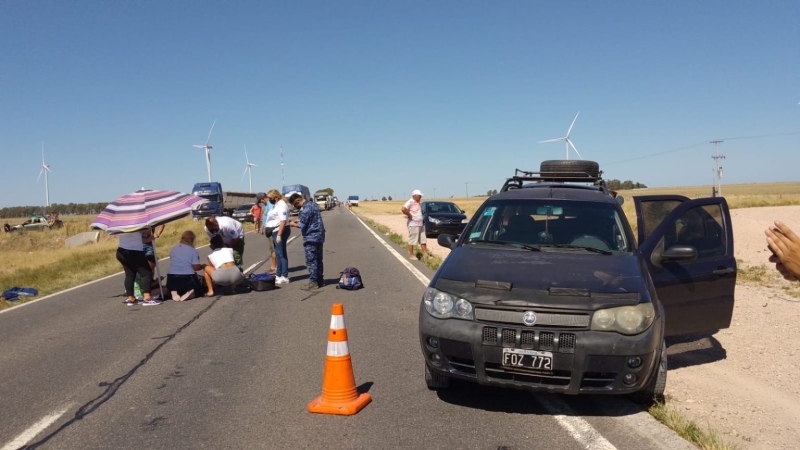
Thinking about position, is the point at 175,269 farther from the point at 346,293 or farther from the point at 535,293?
the point at 535,293

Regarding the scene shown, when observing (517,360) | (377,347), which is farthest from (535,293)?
(377,347)

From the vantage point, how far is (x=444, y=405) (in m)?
4.76

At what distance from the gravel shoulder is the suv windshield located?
1.38m

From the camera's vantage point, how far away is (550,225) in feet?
19.1

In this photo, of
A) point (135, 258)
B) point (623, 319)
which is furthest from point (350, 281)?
point (623, 319)

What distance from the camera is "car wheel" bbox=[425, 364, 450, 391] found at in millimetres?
4871

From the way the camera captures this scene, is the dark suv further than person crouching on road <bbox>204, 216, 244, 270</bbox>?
No

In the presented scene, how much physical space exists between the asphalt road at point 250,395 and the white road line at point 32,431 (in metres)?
0.01

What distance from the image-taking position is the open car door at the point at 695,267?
546 centimetres

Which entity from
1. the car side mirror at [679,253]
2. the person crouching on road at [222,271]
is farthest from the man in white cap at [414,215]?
the car side mirror at [679,253]

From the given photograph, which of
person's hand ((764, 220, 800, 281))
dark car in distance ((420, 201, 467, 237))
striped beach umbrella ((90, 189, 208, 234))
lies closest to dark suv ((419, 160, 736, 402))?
person's hand ((764, 220, 800, 281))

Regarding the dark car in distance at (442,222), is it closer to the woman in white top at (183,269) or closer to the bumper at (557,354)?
the woman in white top at (183,269)

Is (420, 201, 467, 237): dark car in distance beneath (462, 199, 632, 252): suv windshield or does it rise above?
beneath

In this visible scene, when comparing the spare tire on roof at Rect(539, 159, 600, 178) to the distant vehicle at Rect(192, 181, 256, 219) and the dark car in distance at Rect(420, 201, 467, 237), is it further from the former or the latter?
the distant vehicle at Rect(192, 181, 256, 219)
